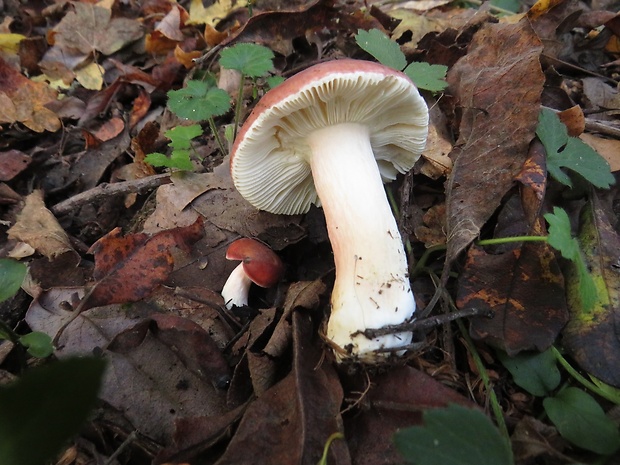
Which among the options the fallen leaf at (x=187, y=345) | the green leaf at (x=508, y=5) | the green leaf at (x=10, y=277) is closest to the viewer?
the green leaf at (x=10, y=277)

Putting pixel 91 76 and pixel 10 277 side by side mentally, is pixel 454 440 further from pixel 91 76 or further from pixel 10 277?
pixel 91 76

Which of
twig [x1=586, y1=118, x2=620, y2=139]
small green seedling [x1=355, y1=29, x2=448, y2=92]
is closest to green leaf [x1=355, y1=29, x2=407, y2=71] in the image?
small green seedling [x1=355, y1=29, x2=448, y2=92]

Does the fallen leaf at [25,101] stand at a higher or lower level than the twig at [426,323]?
higher

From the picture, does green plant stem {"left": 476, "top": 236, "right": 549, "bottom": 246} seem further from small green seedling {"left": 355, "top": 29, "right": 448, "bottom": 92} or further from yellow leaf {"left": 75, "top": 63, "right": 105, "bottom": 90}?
yellow leaf {"left": 75, "top": 63, "right": 105, "bottom": 90}

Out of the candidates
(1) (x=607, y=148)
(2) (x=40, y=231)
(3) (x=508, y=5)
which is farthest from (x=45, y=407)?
(3) (x=508, y=5)

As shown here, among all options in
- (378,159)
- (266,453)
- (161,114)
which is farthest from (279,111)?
(161,114)

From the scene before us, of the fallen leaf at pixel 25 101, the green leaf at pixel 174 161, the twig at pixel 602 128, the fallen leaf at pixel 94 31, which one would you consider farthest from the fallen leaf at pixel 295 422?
the fallen leaf at pixel 94 31

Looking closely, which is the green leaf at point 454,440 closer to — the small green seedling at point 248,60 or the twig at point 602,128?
the twig at point 602,128

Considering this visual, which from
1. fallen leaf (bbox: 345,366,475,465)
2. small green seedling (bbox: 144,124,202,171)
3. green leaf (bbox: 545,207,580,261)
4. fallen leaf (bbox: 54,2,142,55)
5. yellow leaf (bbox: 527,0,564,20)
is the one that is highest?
fallen leaf (bbox: 54,2,142,55)
